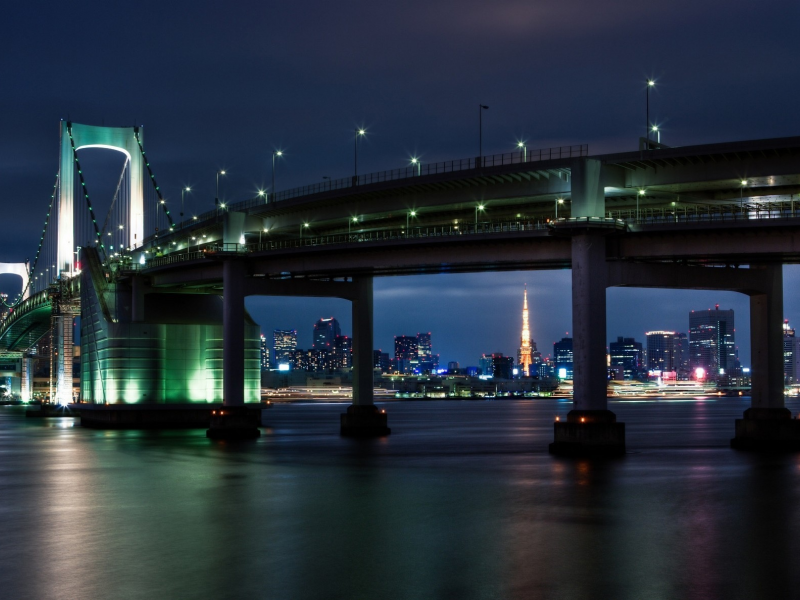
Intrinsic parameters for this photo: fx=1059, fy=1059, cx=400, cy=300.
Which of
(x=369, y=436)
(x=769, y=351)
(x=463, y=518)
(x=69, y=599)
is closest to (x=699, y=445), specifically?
(x=769, y=351)

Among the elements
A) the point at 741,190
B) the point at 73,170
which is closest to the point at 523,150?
the point at 741,190

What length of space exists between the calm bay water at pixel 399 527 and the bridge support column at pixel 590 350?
5.46 feet

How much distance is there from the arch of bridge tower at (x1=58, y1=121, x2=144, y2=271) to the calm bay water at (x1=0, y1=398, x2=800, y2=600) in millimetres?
56526

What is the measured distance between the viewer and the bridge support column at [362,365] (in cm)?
7594

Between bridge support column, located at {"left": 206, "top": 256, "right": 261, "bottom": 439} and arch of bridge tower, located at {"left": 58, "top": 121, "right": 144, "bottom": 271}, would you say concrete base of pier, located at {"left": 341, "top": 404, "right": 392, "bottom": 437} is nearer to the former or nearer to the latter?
bridge support column, located at {"left": 206, "top": 256, "right": 261, "bottom": 439}

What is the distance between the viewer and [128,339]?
9150 centimetres

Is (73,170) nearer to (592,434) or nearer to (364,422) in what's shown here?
(364,422)

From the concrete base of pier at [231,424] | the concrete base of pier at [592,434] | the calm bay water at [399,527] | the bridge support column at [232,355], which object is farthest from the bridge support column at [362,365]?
the concrete base of pier at [592,434]

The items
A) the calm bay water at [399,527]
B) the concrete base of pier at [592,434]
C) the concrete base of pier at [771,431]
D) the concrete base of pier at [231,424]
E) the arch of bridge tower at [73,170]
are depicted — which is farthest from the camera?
the arch of bridge tower at [73,170]

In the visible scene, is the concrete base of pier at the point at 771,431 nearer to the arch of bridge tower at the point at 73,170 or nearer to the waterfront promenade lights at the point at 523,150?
the waterfront promenade lights at the point at 523,150

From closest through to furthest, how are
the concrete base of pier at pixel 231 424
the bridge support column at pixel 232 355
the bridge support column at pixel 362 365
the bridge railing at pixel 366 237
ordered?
the bridge railing at pixel 366 237 < the bridge support column at pixel 232 355 < the concrete base of pier at pixel 231 424 < the bridge support column at pixel 362 365

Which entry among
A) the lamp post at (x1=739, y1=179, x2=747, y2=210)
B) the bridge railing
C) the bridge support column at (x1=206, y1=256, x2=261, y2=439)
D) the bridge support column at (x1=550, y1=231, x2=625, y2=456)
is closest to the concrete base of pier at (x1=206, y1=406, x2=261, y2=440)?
the bridge support column at (x1=206, y1=256, x2=261, y2=439)

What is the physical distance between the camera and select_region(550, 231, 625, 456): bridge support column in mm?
51438

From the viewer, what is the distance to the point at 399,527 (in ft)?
102
